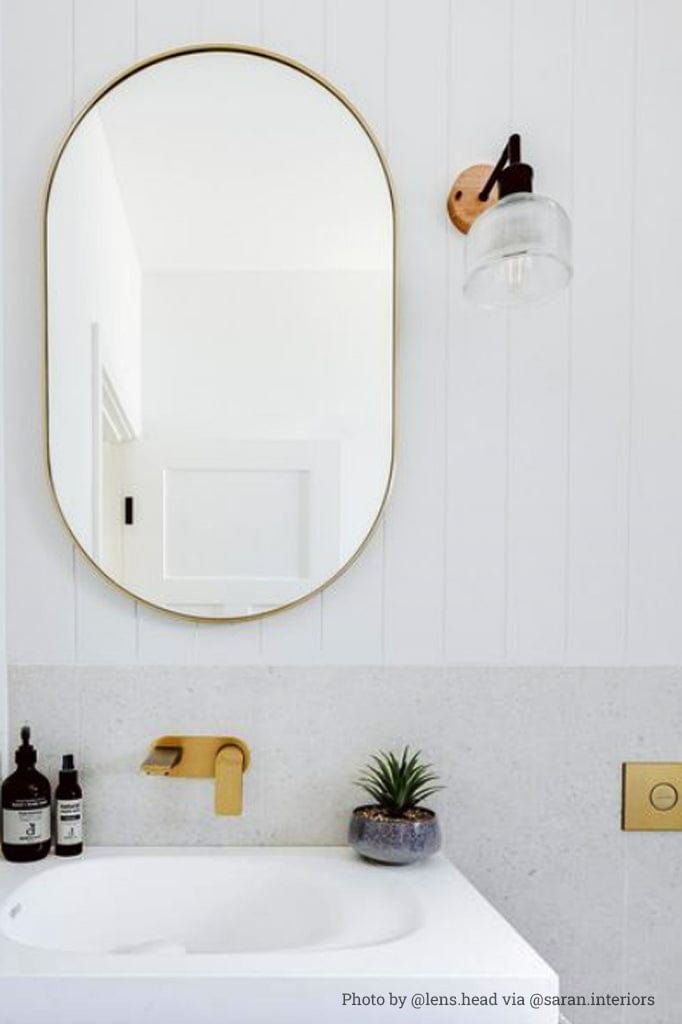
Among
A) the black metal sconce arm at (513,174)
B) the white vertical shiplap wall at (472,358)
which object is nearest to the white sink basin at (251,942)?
the white vertical shiplap wall at (472,358)

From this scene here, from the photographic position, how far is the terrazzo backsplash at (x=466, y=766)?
136 cm

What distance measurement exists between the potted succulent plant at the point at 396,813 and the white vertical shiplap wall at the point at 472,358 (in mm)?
164

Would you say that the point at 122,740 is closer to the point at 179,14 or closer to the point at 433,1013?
the point at 433,1013

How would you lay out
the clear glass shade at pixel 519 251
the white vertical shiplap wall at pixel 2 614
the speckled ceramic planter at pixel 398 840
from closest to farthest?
the clear glass shade at pixel 519 251, the speckled ceramic planter at pixel 398 840, the white vertical shiplap wall at pixel 2 614

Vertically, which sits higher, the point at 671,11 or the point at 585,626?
the point at 671,11

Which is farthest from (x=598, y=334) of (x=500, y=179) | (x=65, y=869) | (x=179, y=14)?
(x=65, y=869)

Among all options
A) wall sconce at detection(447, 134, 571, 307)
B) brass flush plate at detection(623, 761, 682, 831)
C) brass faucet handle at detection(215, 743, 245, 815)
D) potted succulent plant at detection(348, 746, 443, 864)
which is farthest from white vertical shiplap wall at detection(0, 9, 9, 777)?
brass flush plate at detection(623, 761, 682, 831)

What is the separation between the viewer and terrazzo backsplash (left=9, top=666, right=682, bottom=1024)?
1.36 metres

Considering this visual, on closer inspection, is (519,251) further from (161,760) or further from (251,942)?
(251,942)

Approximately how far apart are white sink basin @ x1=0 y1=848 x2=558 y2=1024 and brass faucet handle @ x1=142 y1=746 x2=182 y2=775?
0.14 metres

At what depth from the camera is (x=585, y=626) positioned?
1.39 meters

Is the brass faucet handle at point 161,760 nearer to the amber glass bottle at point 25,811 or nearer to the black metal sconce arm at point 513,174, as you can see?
the amber glass bottle at point 25,811

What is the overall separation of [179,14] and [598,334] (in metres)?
0.81

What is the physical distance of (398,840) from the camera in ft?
3.98
